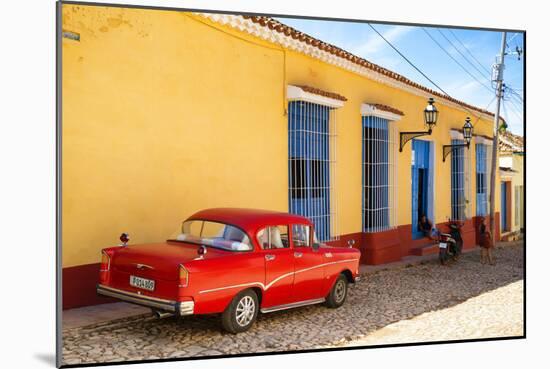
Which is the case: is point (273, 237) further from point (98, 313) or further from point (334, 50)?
point (334, 50)

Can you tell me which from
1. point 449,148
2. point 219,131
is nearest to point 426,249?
point 449,148

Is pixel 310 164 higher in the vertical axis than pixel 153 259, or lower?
higher

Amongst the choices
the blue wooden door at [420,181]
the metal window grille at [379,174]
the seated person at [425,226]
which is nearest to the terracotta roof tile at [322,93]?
the metal window grille at [379,174]

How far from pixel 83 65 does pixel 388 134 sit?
6.22 meters

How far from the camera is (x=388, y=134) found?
1052 cm

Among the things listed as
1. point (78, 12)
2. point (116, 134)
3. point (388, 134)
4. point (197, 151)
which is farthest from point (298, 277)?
point (388, 134)

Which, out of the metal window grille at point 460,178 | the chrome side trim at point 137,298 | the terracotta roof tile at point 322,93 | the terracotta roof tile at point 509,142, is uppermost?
the terracotta roof tile at point 322,93

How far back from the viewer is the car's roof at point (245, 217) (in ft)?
19.4

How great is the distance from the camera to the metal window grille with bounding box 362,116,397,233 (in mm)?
9828

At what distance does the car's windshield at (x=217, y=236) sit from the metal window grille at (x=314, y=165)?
82.6 inches

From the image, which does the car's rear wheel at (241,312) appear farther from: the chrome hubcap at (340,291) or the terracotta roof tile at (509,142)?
the terracotta roof tile at (509,142)

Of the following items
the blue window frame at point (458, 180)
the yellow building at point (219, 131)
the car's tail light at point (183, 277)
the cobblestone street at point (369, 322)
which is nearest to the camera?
the car's tail light at point (183, 277)

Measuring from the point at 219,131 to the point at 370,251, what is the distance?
3.83 meters

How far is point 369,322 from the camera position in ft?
22.0
